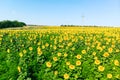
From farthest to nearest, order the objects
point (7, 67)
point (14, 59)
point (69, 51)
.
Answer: point (69, 51), point (14, 59), point (7, 67)

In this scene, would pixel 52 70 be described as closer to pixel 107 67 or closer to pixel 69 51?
pixel 107 67

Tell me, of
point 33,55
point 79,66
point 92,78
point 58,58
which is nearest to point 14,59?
point 33,55

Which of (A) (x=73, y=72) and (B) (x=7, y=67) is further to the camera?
(B) (x=7, y=67)

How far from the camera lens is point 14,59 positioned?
8086 mm

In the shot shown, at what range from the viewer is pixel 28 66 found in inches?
285

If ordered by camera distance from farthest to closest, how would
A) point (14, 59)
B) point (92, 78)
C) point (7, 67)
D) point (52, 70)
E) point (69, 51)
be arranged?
1. point (69, 51)
2. point (14, 59)
3. point (7, 67)
4. point (52, 70)
5. point (92, 78)

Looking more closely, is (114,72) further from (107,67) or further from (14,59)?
(14,59)

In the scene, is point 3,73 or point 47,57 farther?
point 47,57

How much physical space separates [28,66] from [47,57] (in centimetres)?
132

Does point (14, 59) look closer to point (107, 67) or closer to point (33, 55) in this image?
point (33, 55)

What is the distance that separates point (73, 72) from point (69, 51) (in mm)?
2404

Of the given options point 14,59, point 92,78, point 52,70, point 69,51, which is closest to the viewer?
point 92,78

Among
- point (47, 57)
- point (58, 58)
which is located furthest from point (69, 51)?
point (58, 58)

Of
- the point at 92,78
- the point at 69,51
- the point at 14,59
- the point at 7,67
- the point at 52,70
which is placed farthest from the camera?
the point at 69,51
